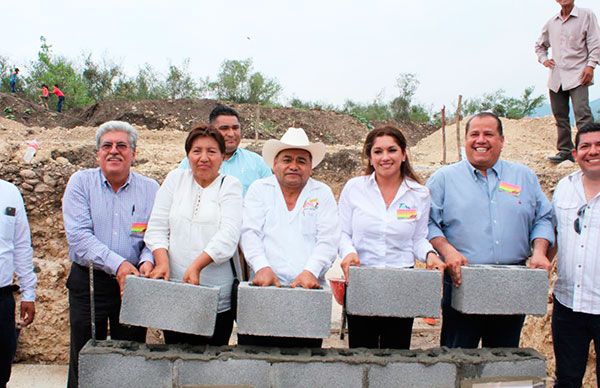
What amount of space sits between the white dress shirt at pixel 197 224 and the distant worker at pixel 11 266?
870mm

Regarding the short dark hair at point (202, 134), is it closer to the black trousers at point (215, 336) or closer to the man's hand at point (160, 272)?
the man's hand at point (160, 272)

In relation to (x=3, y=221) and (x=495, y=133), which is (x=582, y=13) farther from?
(x=3, y=221)

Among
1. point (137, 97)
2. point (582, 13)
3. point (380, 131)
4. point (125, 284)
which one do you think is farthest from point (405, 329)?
point (137, 97)

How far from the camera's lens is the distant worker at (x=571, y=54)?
664 centimetres

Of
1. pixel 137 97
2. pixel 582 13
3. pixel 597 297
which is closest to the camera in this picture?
pixel 597 297

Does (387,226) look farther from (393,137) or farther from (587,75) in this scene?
(587,75)

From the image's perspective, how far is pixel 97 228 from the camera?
317 centimetres

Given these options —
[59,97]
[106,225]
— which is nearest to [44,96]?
[59,97]

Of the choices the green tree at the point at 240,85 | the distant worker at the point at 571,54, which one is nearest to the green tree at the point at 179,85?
the green tree at the point at 240,85

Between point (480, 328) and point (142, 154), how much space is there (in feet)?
34.6

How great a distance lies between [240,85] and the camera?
2819 cm

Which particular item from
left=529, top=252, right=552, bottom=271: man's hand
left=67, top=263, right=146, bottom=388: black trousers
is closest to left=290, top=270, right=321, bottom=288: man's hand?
left=67, top=263, right=146, bottom=388: black trousers

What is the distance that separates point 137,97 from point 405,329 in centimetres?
2600

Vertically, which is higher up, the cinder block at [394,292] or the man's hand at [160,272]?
the man's hand at [160,272]
